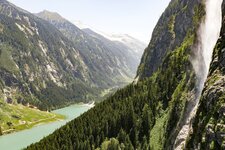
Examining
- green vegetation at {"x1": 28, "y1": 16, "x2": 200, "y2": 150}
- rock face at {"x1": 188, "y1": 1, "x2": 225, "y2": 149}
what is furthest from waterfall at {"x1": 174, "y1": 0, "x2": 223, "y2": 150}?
green vegetation at {"x1": 28, "y1": 16, "x2": 200, "y2": 150}

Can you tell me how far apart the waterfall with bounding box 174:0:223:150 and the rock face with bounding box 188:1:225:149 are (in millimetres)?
14229


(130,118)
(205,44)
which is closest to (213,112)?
(205,44)

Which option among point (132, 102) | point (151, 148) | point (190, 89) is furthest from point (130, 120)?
point (190, 89)

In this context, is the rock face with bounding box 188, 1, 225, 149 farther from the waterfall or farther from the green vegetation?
the green vegetation

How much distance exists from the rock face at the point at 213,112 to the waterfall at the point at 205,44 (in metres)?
14.2

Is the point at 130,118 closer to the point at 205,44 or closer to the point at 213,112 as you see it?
the point at 205,44

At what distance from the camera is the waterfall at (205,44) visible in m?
50.2

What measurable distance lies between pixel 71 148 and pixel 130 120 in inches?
948

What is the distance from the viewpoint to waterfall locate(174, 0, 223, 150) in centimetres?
5019

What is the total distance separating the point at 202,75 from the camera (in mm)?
52500

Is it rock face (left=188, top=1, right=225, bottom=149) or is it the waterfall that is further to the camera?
the waterfall

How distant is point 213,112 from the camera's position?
103 ft

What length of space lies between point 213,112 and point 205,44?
23.2m

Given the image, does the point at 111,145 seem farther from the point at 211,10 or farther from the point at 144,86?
the point at 211,10
